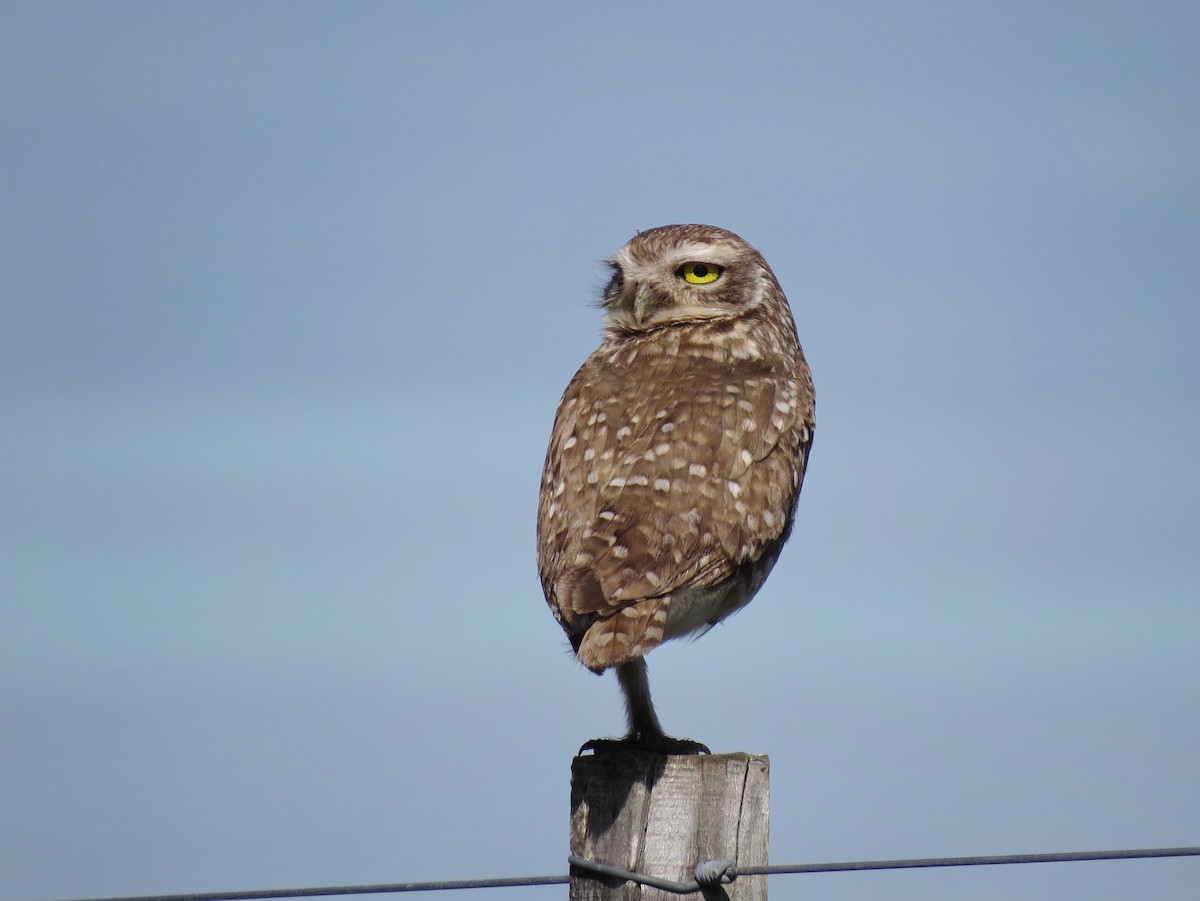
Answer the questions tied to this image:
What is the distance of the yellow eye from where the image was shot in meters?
7.91

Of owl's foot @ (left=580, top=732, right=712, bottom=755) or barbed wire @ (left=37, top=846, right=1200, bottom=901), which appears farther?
owl's foot @ (left=580, top=732, right=712, bottom=755)

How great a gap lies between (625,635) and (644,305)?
273cm

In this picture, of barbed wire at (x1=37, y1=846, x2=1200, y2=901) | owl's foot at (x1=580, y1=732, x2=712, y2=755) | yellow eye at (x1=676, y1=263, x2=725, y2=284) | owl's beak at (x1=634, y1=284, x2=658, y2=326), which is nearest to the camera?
barbed wire at (x1=37, y1=846, x2=1200, y2=901)

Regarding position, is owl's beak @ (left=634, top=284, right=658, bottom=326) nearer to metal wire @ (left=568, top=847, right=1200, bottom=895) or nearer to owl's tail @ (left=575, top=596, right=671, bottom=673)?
owl's tail @ (left=575, top=596, right=671, bottom=673)

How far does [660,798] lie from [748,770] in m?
0.29

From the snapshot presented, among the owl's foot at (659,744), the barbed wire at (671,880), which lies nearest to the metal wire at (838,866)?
the barbed wire at (671,880)

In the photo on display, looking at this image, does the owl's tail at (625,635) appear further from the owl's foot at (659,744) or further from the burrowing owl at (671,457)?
the owl's foot at (659,744)

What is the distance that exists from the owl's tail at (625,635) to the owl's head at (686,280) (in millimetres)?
2469

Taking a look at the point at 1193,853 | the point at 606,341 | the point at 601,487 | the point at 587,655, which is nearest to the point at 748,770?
the point at 587,655

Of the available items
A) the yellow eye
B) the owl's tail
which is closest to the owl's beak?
the yellow eye

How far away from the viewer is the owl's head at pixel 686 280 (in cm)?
780

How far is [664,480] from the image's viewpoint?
20.1 feet

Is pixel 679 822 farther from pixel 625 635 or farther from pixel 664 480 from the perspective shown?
pixel 664 480

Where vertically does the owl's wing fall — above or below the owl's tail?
above
